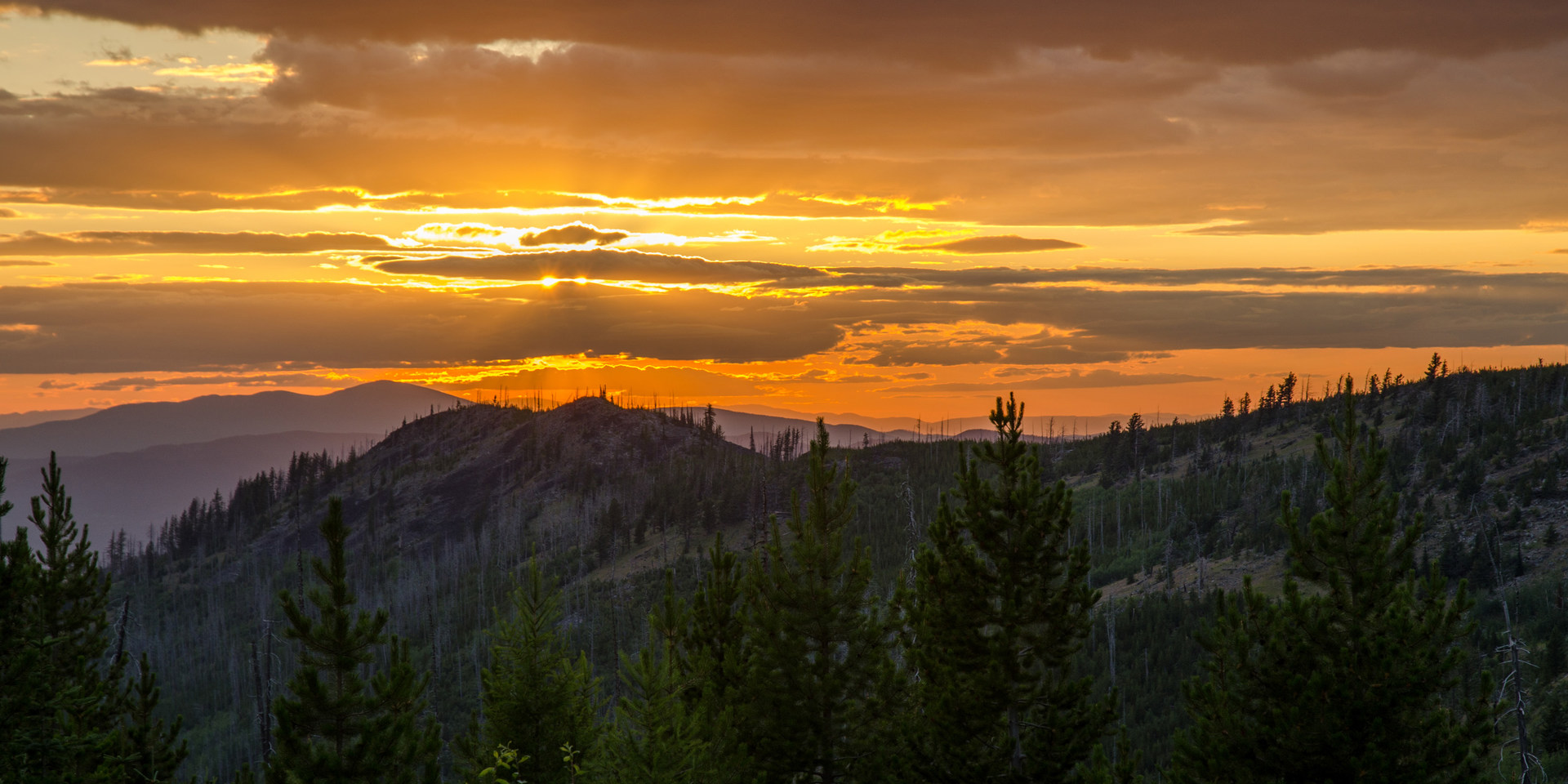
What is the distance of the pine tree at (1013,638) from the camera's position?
24281mm

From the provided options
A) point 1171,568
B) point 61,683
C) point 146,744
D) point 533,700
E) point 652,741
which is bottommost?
point 1171,568

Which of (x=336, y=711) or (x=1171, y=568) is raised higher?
(x=336, y=711)

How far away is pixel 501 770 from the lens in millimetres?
29750

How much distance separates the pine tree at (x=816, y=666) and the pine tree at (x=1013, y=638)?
458 centimetres

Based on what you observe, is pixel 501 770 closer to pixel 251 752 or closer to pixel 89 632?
pixel 89 632

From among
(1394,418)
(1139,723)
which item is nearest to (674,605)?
(1139,723)

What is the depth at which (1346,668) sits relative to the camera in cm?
2103

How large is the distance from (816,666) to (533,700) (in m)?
8.08

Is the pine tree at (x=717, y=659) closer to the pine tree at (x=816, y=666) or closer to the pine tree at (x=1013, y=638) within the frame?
the pine tree at (x=816, y=666)

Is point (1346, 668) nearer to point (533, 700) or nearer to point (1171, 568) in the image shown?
point (533, 700)

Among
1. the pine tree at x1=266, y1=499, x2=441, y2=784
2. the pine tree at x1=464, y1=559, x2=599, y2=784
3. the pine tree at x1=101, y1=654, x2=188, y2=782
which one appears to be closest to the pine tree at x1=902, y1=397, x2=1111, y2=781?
the pine tree at x1=464, y1=559, x2=599, y2=784

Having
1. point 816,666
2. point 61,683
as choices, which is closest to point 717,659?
point 816,666

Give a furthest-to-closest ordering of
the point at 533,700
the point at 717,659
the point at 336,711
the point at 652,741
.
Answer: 1. the point at 717,659
2. the point at 533,700
3. the point at 652,741
4. the point at 336,711

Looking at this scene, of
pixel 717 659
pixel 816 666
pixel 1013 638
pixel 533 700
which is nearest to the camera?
pixel 1013 638
